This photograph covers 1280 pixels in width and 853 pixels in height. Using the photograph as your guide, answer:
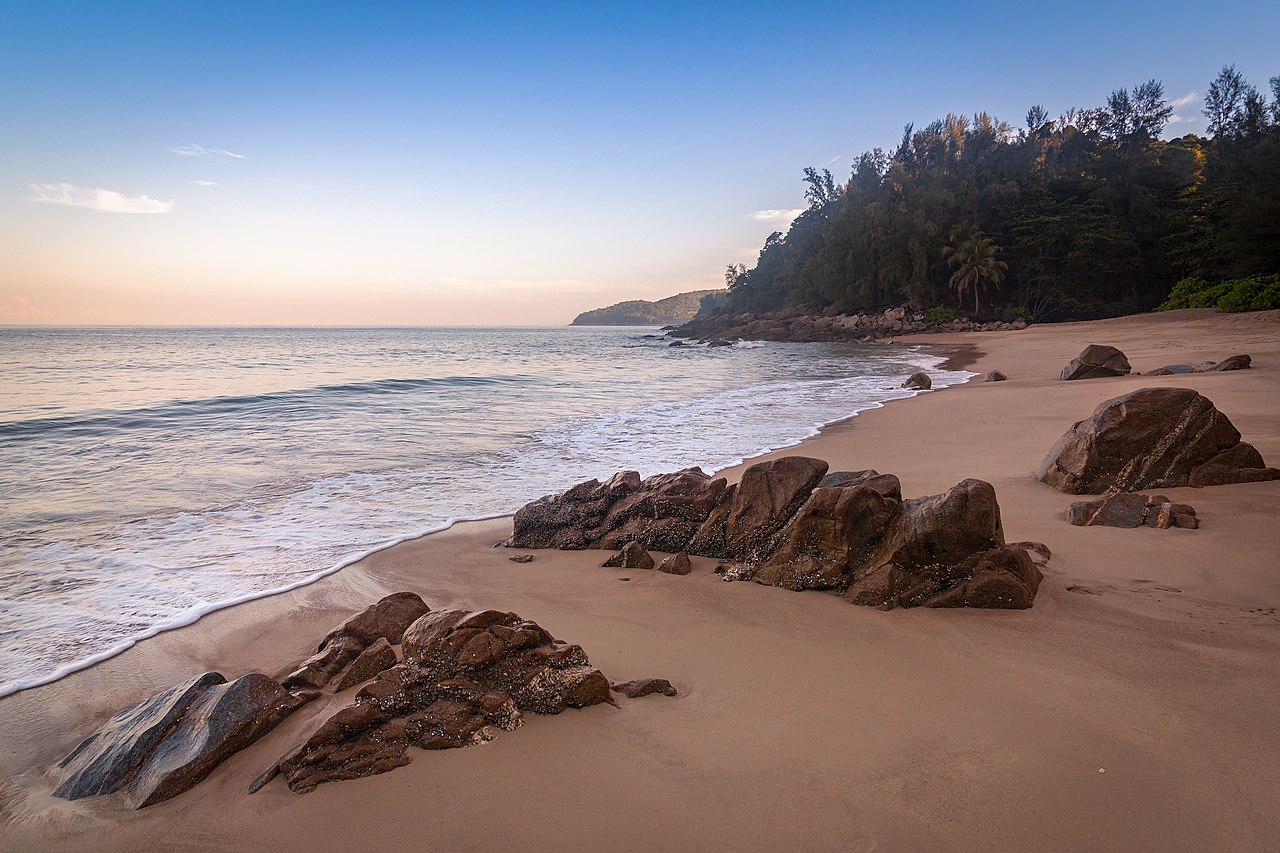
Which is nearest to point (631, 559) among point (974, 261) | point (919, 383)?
point (919, 383)

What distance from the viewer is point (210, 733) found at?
8.34 ft

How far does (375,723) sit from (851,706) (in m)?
1.92

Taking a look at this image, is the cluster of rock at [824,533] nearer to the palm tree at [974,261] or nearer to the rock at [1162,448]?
the rock at [1162,448]

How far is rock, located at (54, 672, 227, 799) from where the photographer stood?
247 centimetres

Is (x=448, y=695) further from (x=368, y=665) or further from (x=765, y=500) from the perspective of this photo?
(x=765, y=500)

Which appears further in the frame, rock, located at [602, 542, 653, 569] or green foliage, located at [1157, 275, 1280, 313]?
green foliage, located at [1157, 275, 1280, 313]

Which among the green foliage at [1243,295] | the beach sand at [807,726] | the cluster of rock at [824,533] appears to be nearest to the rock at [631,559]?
the cluster of rock at [824,533]

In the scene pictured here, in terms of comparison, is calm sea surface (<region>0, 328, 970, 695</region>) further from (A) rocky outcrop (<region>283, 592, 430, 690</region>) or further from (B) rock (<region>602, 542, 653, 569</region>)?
(B) rock (<region>602, 542, 653, 569</region>)

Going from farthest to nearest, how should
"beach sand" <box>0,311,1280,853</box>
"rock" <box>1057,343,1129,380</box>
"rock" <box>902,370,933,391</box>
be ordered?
"rock" <box>902,370,933,391</box>
"rock" <box>1057,343,1129,380</box>
"beach sand" <box>0,311,1280,853</box>

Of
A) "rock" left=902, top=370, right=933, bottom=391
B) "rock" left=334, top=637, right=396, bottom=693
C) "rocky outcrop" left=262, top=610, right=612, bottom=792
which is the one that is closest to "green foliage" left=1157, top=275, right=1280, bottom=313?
"rock" left=902, top=370, right=933, bottom=391

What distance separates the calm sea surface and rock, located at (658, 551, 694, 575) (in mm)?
2516

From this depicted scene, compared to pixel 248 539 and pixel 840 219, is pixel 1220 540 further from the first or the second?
pixel 840 219

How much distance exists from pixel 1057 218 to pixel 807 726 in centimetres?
5150

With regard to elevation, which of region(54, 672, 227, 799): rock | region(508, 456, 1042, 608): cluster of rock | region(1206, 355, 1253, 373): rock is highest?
region(1206, 355, 1253, 373): rock
